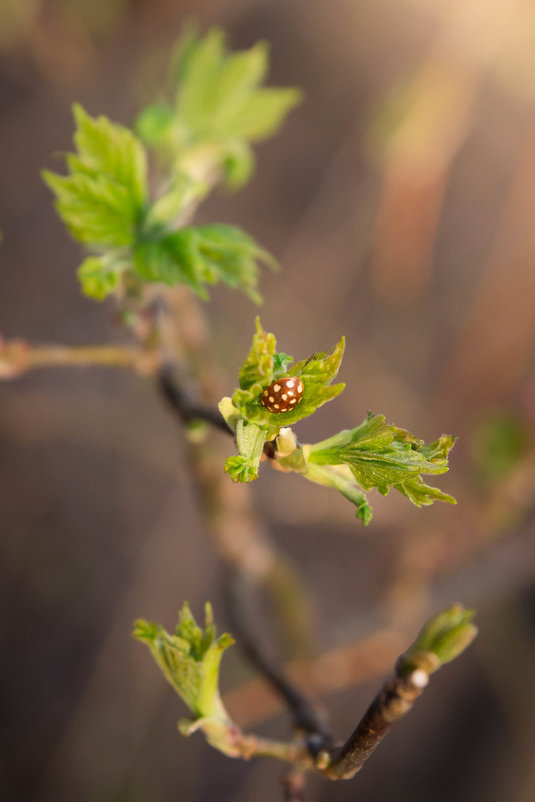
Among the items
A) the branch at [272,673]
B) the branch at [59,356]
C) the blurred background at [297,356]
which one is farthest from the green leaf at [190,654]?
the blurred background at [297,356]

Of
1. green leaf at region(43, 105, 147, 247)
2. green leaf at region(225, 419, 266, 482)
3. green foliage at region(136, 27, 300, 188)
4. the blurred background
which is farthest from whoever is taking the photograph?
the blurred background

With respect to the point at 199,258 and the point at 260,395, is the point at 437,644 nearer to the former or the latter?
the point at 260,395

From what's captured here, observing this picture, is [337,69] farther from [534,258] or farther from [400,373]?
[400,373]

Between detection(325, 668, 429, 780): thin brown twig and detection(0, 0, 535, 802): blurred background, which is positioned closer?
detection(325, 668, 429, 780): thin brown twig

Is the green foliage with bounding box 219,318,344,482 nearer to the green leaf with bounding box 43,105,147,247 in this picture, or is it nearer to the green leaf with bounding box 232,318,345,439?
the green leaf with bounding box 232,318,345,439

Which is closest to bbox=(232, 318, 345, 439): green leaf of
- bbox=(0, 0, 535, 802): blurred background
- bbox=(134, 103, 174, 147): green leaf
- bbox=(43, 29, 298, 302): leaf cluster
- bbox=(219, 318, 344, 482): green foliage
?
bbox=(219, 318, 344, 482): green foliage

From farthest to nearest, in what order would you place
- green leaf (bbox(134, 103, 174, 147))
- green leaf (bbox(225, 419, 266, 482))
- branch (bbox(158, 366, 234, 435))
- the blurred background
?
the blurred background < green leaf (bbox(134, 103, 174, 147)) < branch (bbox(158, 366, 234, 435)) < green leaf (bbox(225, 419, 266, 482))
